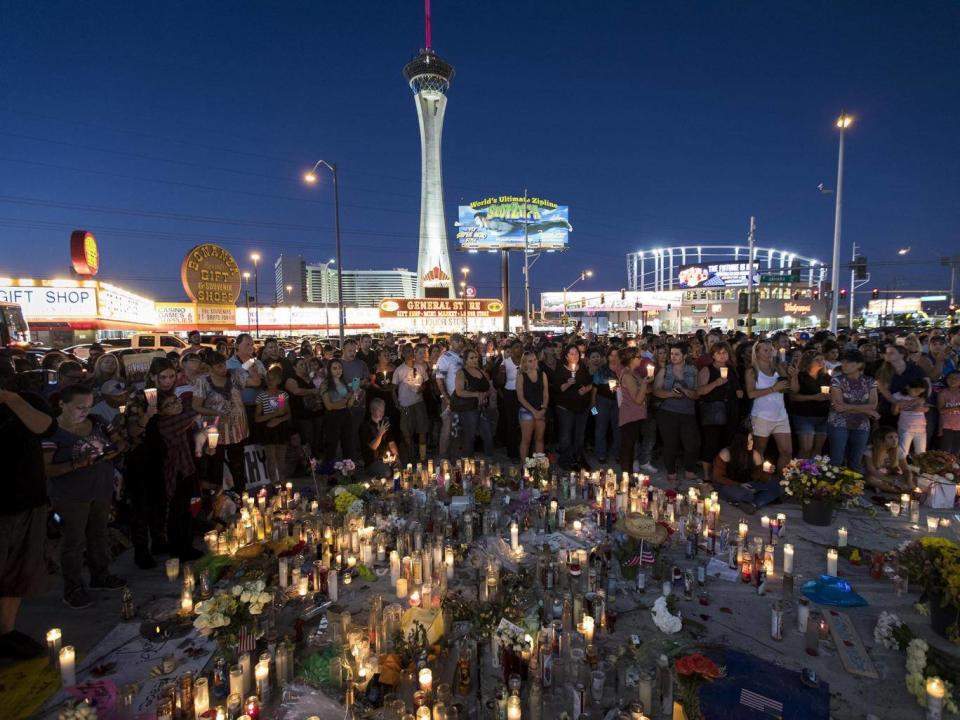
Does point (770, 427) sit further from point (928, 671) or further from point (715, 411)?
point (928, 671)

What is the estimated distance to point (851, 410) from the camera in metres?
7.63

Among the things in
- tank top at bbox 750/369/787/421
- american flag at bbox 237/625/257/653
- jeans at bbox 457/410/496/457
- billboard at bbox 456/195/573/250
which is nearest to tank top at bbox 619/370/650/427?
tank top at bbox 750/369/787/421

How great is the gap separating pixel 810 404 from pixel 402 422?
24.0 ft

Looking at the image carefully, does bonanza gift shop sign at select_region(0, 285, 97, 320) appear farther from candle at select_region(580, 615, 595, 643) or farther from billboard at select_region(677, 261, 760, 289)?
billboard at select_region(677, 261, 760, 289)

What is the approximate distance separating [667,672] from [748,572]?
228cm

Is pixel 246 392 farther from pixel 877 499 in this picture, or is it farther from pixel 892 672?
pixel 877 499

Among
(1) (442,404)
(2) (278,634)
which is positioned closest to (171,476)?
(2) (278,634)

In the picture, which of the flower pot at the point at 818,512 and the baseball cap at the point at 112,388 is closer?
the baseball cap at the point at 112,388

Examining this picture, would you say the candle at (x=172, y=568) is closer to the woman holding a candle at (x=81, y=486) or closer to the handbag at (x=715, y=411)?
the woman holding a candle at (x=81, y=486)

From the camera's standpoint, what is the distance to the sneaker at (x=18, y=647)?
3994 millimetres

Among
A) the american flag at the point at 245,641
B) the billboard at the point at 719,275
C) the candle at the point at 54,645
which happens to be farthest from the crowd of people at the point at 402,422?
the billboard at the point at 719,275

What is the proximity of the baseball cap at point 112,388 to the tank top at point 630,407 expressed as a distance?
7705 millimetres

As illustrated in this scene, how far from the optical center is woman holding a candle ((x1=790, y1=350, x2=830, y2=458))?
7895 millimetres

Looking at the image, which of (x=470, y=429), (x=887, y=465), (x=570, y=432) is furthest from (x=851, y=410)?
(x=470, y=429)
